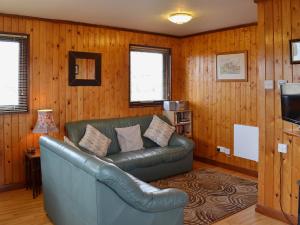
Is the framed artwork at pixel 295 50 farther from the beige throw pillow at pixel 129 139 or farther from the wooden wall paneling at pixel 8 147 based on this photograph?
the wooden wall paneling at pixel 8 147

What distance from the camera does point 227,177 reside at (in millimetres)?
4719

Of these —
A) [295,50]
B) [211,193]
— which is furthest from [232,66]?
[211,193]

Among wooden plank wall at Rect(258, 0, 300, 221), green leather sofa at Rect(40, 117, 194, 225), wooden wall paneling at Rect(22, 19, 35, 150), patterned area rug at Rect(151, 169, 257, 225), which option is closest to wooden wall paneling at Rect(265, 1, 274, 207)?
wooden plank wall at Rect(258, 0, 300, 221)

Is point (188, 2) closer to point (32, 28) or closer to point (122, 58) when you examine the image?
point (122, 58)

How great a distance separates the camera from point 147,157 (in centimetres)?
435

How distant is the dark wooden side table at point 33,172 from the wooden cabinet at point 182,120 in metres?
2.44

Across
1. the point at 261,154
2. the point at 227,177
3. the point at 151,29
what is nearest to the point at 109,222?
the point at 261,154

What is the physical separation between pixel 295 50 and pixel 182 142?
241cm

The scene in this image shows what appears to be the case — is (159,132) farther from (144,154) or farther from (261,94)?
(261,94)

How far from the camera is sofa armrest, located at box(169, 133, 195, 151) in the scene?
16.0ft

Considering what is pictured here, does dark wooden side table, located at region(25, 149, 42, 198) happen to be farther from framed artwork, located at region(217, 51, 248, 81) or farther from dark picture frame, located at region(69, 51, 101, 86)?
framed artwork, located at region(217, 51, 248, 81)

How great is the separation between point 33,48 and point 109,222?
3068 millimetres

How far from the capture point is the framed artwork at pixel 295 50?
2.98 meters

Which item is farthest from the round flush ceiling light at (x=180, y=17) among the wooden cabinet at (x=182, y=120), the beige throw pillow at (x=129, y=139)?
the wooden cabinet at (x=182, y=120)
